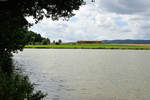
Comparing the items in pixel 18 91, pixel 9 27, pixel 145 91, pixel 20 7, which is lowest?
pixel 145 91

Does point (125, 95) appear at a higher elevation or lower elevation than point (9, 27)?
lower

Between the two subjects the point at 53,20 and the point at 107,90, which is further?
the point at 107,90

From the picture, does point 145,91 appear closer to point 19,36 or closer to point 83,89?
point 83,89

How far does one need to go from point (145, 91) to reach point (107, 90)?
398 centimetres

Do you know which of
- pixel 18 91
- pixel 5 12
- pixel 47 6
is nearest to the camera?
pixel 18 91

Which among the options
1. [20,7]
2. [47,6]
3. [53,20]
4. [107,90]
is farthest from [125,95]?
[20,7]

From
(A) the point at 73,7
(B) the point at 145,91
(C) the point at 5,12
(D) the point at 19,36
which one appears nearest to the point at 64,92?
(B) the point at 145,91

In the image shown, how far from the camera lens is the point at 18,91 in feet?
29.0

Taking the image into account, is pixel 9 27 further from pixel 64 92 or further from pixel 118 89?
pixel 118 89

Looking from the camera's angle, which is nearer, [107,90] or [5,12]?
[5,12]

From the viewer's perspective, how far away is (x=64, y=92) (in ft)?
67.0

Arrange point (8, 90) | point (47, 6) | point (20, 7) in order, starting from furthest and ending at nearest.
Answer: point (47, 6)
point (20, 7)
point (8, 90)

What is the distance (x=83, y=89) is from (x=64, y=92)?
2637mm

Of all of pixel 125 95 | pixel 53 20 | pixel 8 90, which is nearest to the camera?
pixel 8 90
